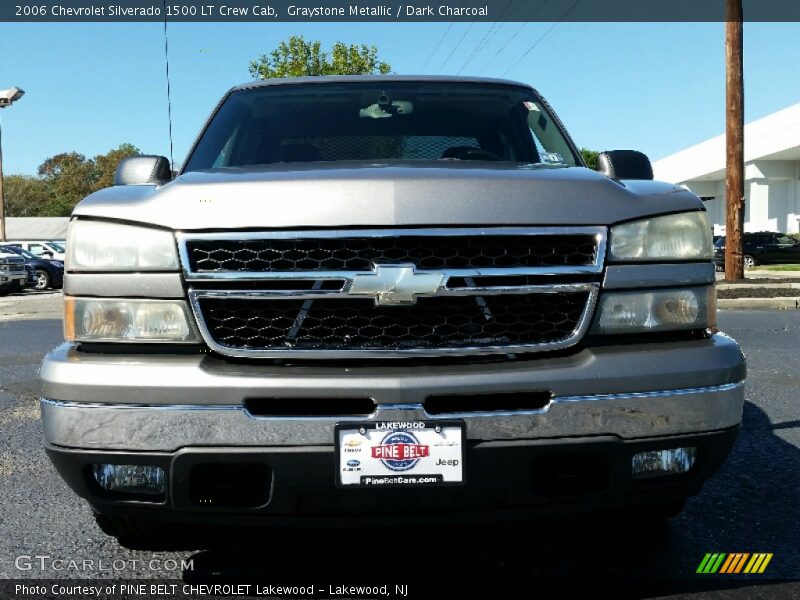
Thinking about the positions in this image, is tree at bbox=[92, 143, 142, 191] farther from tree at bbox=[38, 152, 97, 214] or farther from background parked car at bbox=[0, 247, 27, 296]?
background parked car at bbox=[0, 247, 27, 296]

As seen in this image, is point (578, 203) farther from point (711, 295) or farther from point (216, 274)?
point (216, 274)

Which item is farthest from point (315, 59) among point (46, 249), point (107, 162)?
point (107, 162)

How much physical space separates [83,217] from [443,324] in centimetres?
110

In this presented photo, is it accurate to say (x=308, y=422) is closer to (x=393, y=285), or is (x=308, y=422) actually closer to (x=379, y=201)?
(x=393, y=285)

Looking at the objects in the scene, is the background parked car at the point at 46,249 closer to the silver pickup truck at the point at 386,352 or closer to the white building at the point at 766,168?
the silver pickup truck at the point at 386,352

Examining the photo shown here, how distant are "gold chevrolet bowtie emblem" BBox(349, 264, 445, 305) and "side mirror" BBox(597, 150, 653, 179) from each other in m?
1.28

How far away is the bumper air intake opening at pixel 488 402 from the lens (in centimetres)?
223

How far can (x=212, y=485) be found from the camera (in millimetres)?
2295

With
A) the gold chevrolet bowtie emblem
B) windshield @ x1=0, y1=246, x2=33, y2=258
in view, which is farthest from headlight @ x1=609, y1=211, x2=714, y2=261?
windshield @ x1=0, y1=246, x2=33, y2=258

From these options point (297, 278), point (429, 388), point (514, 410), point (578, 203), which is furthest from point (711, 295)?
point (297, 278)

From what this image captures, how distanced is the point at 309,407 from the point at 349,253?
43 cm

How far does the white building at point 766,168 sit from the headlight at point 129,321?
4273 centimetres

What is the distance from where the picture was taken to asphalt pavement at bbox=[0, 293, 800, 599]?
2.70 meters

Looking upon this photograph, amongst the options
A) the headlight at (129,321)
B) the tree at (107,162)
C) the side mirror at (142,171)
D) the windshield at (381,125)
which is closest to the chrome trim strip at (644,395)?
the headlight at (129,321)
